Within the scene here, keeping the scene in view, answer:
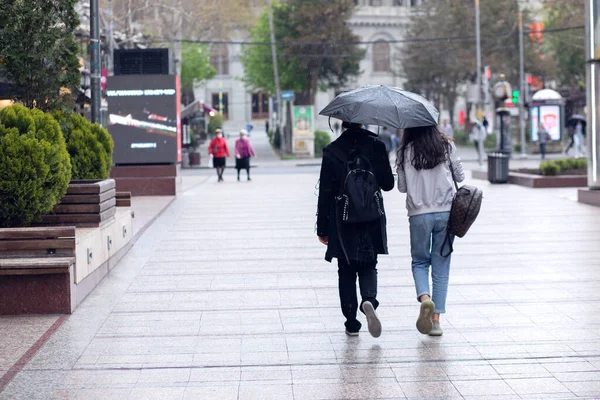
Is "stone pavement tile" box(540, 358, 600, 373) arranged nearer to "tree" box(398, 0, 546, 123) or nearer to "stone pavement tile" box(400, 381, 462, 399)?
"stone pavement tile" box(400, 381, 462, 399)

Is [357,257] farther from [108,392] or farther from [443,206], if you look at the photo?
[108,392]

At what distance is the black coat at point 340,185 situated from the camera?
25.6ft

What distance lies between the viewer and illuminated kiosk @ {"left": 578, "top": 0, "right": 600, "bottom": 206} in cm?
1986

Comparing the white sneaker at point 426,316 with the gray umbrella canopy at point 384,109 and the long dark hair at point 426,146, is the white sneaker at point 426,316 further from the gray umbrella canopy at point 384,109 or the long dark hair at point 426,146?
the gray umbrella canopy at point 384,109

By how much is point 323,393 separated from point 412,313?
2.71 m

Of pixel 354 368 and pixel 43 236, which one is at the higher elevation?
pixel 43 236

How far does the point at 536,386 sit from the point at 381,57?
91.2 m

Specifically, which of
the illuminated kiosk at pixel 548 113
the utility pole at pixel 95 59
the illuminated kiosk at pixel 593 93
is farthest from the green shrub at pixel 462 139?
the utility pole at pixel 95 59

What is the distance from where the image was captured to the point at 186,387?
21.6 feet

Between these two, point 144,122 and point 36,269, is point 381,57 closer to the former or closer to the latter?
point 144,122

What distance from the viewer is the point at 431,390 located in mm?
6434

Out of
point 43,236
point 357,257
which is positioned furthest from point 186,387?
point 43,236

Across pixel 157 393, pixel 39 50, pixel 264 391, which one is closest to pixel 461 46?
pixel 39 50

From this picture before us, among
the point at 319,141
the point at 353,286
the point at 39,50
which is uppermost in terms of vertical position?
the point at 39,50
